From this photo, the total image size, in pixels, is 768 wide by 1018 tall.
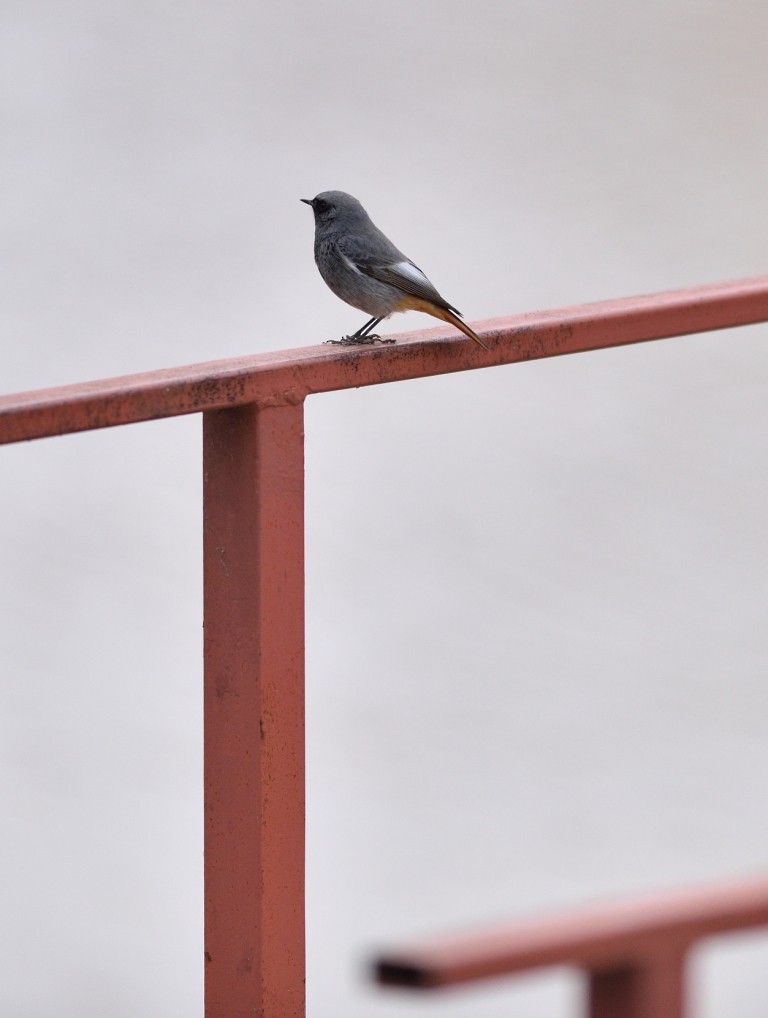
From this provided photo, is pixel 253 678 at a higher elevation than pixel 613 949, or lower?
higher

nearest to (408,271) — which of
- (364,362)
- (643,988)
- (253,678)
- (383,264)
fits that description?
(383,264)

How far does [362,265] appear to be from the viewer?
412 cm

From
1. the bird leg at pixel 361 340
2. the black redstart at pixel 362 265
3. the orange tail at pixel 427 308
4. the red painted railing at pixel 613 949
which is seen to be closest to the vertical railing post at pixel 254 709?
the bird leg at pixel 361 340

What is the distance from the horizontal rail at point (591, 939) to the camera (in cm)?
96

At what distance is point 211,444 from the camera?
223 cm

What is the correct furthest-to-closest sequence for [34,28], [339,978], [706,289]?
[34,28] → [339,978] → [706,289]

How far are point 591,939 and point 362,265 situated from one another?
10.5ft

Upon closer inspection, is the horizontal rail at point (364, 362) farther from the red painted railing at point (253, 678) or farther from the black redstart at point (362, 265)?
the black redstart at point (362, 265)

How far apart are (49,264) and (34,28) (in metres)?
3.29

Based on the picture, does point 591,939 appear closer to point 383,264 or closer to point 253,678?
point 253,678

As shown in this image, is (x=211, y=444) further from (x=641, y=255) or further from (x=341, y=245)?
(x=641, y=255)

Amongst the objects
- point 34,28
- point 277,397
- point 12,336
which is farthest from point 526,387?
point 277,397

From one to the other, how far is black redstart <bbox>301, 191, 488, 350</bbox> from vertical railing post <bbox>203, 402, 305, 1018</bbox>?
1.72 meters

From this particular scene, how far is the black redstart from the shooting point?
13.2 ft
